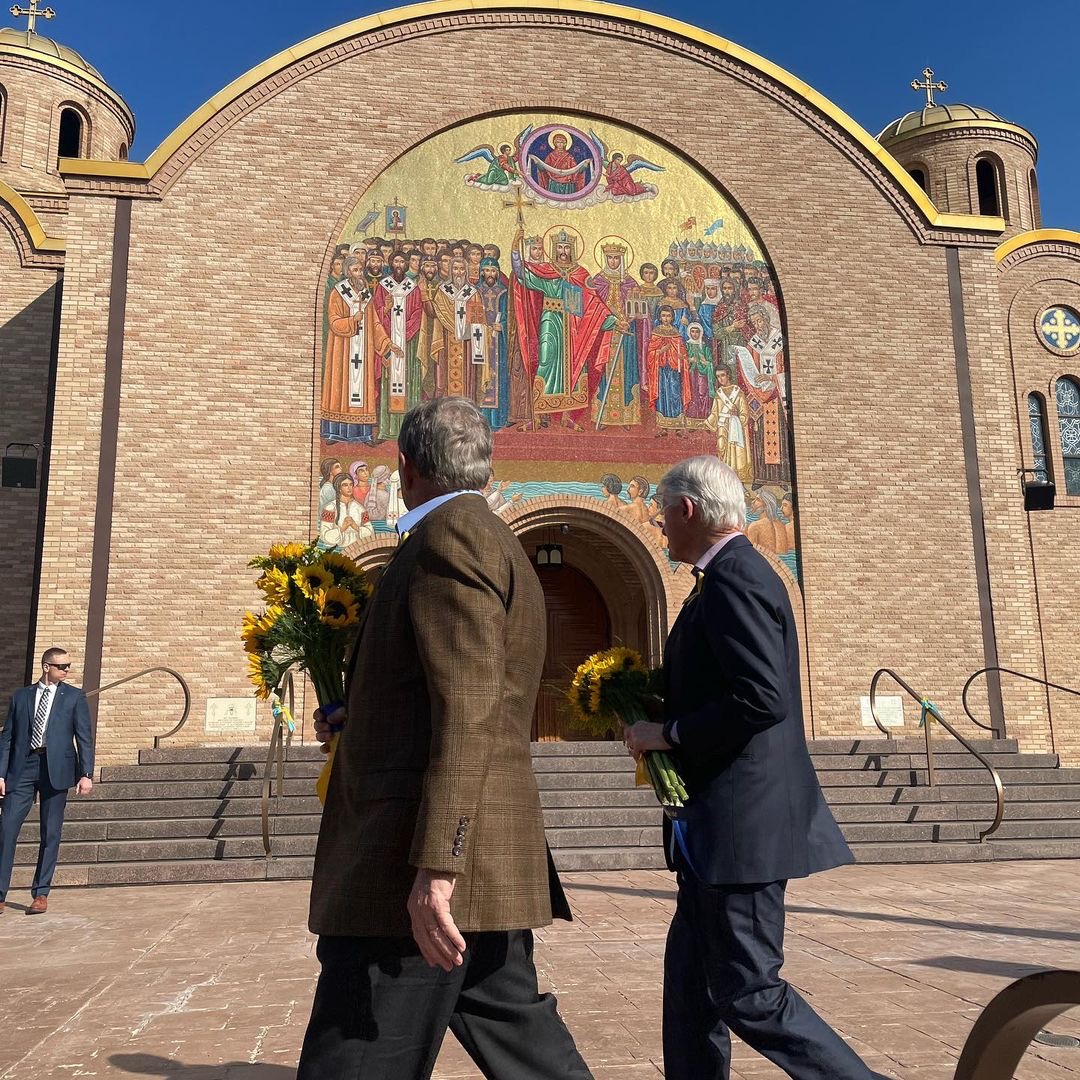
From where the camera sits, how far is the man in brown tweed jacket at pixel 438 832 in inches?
84.8

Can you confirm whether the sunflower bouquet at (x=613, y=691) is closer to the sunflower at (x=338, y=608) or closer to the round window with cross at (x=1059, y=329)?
the sunflower at (x=338, y=608)

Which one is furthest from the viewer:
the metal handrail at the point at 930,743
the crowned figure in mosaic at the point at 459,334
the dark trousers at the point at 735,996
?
the crowned figure in mosaic at the point at 459,334

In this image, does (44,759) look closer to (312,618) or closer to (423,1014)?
(312,618)

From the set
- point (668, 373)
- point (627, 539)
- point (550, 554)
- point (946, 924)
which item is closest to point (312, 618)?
point (946, 924)

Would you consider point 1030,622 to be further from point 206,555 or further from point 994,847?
point 206,555

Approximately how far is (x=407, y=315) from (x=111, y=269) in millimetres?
4080

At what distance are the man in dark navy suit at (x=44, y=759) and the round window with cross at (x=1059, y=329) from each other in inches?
682

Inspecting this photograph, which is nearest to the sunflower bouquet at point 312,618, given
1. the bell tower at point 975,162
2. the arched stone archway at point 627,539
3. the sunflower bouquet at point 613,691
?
the sunflower bouquet at point 613,691

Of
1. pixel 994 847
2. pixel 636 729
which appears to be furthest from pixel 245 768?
pixel 636 729

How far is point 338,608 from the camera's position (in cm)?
312

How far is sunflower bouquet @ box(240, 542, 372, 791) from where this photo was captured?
3137mm

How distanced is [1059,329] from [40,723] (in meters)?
18.0

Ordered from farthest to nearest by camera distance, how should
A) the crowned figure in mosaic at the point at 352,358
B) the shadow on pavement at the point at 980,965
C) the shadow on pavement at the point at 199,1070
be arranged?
the crowned figure in mosaic at the point at 352,358 → the shadow on pavement at the point at 980,965 → the shadow on pavement at the point at 199,1070

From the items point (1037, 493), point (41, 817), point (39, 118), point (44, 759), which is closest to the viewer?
point (41, 817)
